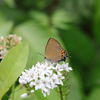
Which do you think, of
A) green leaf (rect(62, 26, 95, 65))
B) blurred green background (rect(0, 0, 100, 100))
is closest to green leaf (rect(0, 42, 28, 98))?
blurred green background (rect(0, 0, 100, 100))

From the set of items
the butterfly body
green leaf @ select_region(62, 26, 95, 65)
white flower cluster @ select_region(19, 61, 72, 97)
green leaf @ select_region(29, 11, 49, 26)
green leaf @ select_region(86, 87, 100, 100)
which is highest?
green leaf @ select_region(29, 11, 49, 26)

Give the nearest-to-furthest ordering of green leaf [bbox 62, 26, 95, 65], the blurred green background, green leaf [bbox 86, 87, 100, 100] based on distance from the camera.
Answer: green leaf [bbox 86, 87, 100, 100]
the blurred green background
green leaf [bbox 62, 26, 95, 65]

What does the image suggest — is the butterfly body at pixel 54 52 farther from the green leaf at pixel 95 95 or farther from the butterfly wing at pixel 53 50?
the green leaf at pixel 95 95

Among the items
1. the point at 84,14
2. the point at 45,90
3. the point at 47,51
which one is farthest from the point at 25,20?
the point at 45,90

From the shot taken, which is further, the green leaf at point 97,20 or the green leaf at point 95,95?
the green leaf at point 97,20

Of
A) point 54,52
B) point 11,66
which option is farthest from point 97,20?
point 11,66

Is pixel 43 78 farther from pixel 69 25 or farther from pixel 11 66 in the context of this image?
pixel 69 25

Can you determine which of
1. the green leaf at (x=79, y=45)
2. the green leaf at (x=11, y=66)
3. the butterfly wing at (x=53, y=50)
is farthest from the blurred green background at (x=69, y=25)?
the green leaf at (x=11, y=66)

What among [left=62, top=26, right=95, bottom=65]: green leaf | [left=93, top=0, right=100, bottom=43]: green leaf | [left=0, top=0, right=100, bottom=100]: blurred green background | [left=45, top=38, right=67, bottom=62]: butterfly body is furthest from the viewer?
[left=62, top=26, right=95, bottom=65]: green leaf

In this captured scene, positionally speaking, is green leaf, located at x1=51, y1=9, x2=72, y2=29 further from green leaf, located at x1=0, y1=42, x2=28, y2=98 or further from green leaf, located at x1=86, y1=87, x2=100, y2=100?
green leaf, located at x1=0, y1=42, x2=28, y2=98
